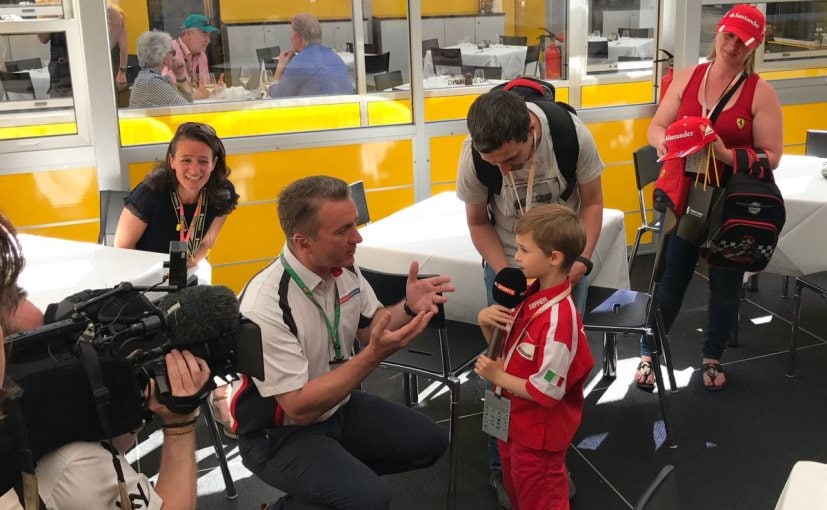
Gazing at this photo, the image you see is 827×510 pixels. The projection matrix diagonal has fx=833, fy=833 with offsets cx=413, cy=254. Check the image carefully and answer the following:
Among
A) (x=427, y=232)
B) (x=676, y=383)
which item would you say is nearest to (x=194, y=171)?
(x=427, y=232)

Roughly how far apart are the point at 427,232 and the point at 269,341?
156 centimetres

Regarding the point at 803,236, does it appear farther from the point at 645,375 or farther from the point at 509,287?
the point at 509,287

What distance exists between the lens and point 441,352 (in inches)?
109

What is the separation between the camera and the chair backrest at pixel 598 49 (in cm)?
554

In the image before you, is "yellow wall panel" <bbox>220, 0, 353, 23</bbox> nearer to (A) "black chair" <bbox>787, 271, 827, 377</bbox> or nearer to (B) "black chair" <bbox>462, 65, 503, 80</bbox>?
(B) "black chair" <bbox>462, 65, 503, 80</bbox>

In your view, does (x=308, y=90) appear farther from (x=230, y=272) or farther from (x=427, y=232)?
(x=427, y=232)

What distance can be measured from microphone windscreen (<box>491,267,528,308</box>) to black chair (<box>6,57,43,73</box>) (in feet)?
10.1

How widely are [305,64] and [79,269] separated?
2362mm

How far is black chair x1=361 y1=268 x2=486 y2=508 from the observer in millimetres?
2621

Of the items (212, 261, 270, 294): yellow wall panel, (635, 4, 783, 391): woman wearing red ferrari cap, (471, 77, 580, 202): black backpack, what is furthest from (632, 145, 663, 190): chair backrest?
(212, 261, 270, 294): yellow wall panel

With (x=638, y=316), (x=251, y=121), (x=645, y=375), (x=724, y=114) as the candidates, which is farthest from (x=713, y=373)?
(x=251, y=121)

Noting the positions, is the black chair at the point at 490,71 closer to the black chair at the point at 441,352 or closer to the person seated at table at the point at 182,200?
the person seated at table at the point at 182,200

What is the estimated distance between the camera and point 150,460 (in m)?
3.21

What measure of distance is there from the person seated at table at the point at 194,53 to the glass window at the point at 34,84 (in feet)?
1.85
